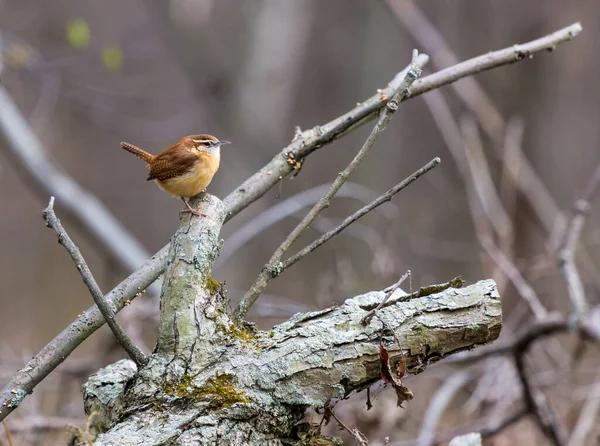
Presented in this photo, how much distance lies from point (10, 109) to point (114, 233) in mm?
1248

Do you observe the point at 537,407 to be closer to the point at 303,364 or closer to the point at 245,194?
the point at 245,194

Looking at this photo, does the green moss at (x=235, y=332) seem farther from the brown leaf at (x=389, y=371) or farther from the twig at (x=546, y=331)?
the twig at (x=546, y=331)

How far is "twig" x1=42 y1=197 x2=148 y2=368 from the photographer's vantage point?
1368mm

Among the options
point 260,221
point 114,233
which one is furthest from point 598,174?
point 114,233

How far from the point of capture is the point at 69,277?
40.2 ft

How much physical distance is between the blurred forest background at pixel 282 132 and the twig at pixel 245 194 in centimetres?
181

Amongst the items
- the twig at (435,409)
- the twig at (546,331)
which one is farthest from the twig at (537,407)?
the twig at (435,409)

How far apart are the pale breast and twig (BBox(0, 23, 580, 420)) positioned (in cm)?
17

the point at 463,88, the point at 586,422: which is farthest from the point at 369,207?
the point at 463,88

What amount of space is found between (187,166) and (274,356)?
1.06 metres

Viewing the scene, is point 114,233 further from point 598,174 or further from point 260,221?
point 598,174

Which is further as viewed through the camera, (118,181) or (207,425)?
(118,181)

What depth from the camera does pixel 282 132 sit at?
10797 mm

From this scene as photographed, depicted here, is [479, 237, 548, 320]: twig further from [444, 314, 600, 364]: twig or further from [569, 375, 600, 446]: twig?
[569, 375, 600, 446]: twig
